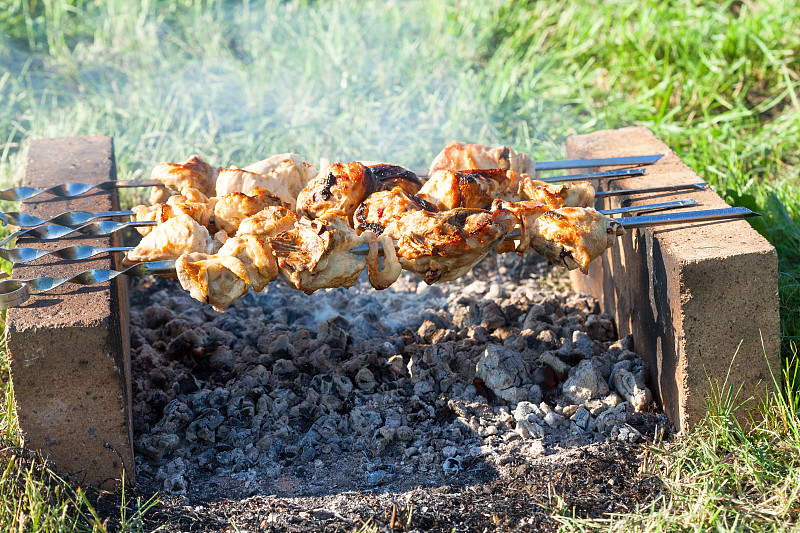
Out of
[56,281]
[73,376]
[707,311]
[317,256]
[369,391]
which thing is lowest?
[369,391]

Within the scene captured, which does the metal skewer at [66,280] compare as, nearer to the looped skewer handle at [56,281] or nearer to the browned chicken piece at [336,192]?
the looped skewer handle at [56,281]

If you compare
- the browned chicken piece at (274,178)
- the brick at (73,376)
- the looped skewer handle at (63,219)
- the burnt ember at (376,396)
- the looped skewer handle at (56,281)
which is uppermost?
the browned chicken piece at (274,178)

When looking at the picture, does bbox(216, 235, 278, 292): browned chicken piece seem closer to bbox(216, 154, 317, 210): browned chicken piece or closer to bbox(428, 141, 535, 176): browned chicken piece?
bbox(216, 154, 317, 210): browned chicken piece

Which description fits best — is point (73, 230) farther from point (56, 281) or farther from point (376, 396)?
point (376, 396)

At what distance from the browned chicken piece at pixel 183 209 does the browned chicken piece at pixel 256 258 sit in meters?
0.36

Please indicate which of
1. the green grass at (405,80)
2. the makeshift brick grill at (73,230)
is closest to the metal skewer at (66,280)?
the makeshift brick grill at (73,230)

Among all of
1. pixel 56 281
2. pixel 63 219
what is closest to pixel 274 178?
pixel 63 219

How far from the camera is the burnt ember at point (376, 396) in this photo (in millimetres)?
2781

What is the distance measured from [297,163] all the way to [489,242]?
1020 millimetres

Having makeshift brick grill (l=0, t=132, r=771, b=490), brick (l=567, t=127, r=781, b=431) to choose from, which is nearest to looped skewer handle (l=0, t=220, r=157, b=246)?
makeshift brick grill (l=0, t=132, r=771, b=490)

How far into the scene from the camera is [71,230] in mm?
2775

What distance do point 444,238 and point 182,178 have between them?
127cm

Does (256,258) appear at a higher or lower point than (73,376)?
higher

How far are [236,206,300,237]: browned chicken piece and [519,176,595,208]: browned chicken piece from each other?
1.00 m
